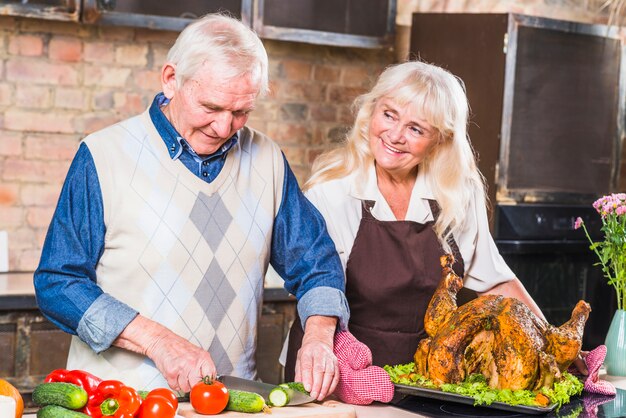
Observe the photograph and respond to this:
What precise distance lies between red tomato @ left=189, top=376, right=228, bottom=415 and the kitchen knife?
132mm

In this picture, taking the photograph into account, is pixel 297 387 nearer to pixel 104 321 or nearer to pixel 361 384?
pixel 361 384

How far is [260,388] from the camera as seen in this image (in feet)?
6.84

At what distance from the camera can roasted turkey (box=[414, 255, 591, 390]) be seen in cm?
216

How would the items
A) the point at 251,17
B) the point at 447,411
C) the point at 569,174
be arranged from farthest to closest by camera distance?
the point at 569,174
the point at 251,17
the point at 447,411

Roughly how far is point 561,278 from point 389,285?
196 cm

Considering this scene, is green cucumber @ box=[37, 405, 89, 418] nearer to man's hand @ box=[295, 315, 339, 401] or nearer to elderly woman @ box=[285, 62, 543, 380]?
man's hand @ box=[295, 315, 339, 401]

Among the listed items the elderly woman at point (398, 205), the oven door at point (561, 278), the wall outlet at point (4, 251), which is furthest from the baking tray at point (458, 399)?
the wall outlet at point (4, 251)

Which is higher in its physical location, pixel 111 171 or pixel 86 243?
Result: pixel 111 171

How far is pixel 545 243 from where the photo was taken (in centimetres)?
425

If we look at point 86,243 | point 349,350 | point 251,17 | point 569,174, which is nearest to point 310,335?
point 349,350

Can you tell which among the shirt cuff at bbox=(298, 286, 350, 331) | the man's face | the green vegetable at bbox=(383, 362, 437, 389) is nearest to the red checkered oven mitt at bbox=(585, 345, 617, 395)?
the green vegetable at bbox=(383, 362, 437, 389)

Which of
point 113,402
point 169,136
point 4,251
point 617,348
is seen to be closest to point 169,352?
point 113,402

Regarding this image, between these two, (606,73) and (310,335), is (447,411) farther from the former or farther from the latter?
(606,73)

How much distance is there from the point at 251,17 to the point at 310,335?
6.97ft
